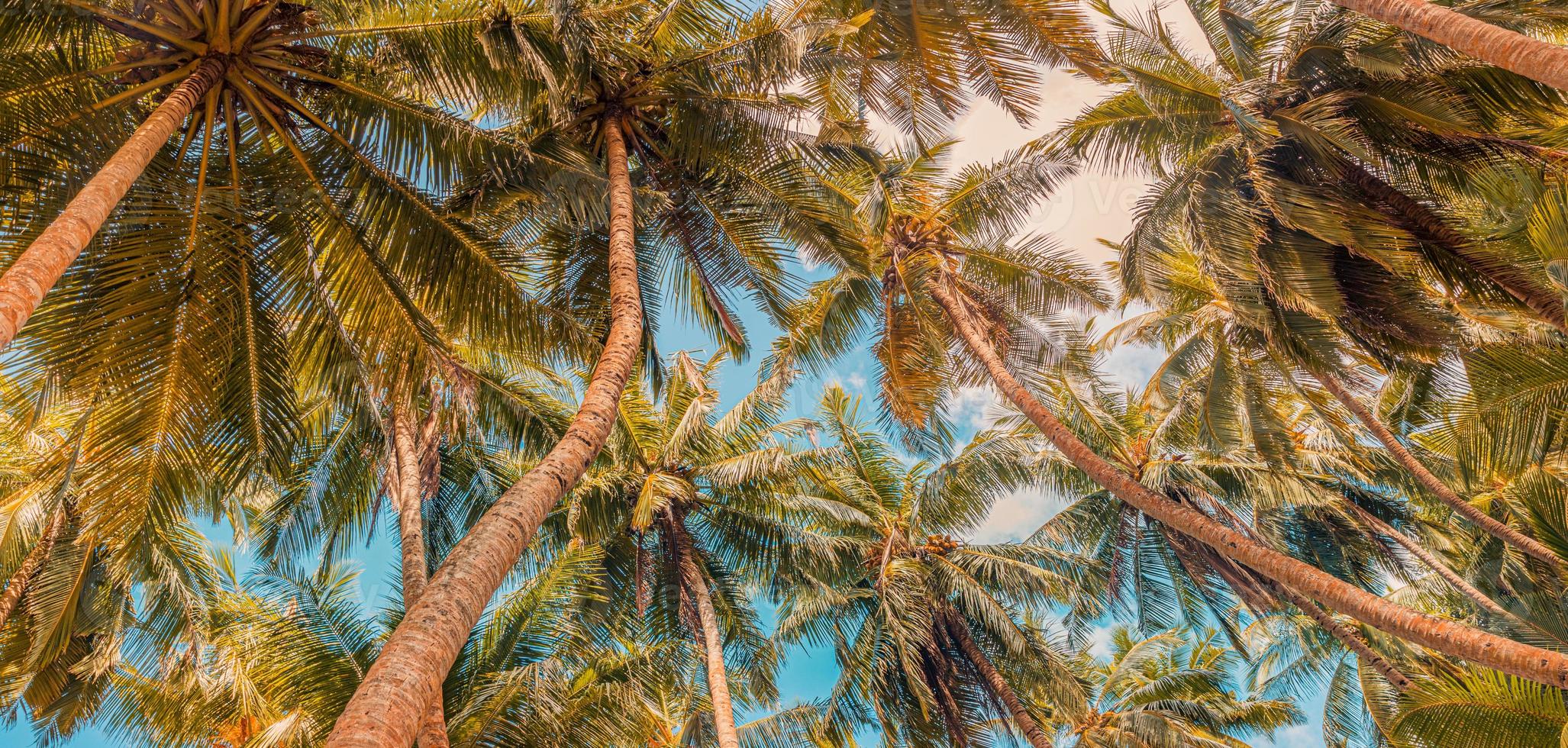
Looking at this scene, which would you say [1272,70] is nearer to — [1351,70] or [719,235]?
[1351,70]

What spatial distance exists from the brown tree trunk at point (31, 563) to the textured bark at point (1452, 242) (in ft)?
54.4

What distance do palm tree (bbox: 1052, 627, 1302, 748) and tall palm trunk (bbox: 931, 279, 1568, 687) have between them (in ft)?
23.5

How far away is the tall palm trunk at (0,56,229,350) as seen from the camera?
3.97m

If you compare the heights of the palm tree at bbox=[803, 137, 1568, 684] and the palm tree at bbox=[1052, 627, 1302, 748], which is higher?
the palm tree at bbox=[803, 137, 1568, 684]

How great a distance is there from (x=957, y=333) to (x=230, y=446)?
886 cm

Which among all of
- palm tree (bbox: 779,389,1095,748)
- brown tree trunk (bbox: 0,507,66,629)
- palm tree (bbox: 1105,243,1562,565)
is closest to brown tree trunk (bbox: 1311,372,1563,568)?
palm tree (bbox: 1105,243,1562,565)

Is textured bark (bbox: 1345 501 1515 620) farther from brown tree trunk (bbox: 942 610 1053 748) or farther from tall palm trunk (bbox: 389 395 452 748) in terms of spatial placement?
tall palm trunk (bbox: 389 395 452 748)

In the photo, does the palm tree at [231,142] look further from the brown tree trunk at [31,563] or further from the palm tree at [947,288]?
the brown tree trunk at [31,563]

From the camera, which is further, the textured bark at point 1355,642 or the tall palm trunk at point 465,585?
the textured bark at point 1355,642

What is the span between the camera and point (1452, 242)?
902 centimetres

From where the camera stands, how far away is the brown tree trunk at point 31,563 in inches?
416

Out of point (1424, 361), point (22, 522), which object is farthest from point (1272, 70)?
point (22, 522)

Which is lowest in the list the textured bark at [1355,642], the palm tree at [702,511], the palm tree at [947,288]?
the textured bark at [1355,642]

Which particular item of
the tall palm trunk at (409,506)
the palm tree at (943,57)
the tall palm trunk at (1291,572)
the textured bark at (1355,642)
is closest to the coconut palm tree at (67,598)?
the tall palm trunk at (409,506)
